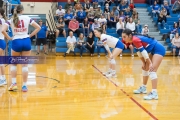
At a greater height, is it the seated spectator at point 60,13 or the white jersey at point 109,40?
the seated spectator at point 60,13

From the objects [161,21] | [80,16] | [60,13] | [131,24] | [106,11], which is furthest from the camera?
[161,21]

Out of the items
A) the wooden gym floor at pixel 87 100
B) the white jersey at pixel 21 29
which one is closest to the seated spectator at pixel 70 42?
the wooden gym floor at pixel 87 100

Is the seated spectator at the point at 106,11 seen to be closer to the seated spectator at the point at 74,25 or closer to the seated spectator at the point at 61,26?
the seated spectator at the point at 74,25

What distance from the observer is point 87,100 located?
268 inches

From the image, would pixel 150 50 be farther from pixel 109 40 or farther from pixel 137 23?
pixel 137 23

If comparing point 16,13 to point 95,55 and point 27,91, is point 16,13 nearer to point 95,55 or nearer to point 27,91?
point 27,91

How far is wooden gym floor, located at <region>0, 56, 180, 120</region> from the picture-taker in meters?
5.64

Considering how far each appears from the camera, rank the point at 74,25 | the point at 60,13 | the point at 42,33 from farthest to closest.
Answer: the point at 60,13 < the point at 74,25 < the point at 42,33

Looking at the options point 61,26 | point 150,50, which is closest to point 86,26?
point 61,26

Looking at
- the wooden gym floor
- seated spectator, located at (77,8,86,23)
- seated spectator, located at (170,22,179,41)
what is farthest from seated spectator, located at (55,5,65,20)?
the wooden gym floor

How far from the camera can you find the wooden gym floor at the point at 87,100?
222 inches

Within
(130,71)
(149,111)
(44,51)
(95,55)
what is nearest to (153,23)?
(95,55)

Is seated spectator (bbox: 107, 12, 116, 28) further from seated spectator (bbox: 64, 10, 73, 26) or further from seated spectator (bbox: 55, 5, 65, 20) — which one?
seated spectator (bbox: 55, 5, 65, 20)

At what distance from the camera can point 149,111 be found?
593cm
